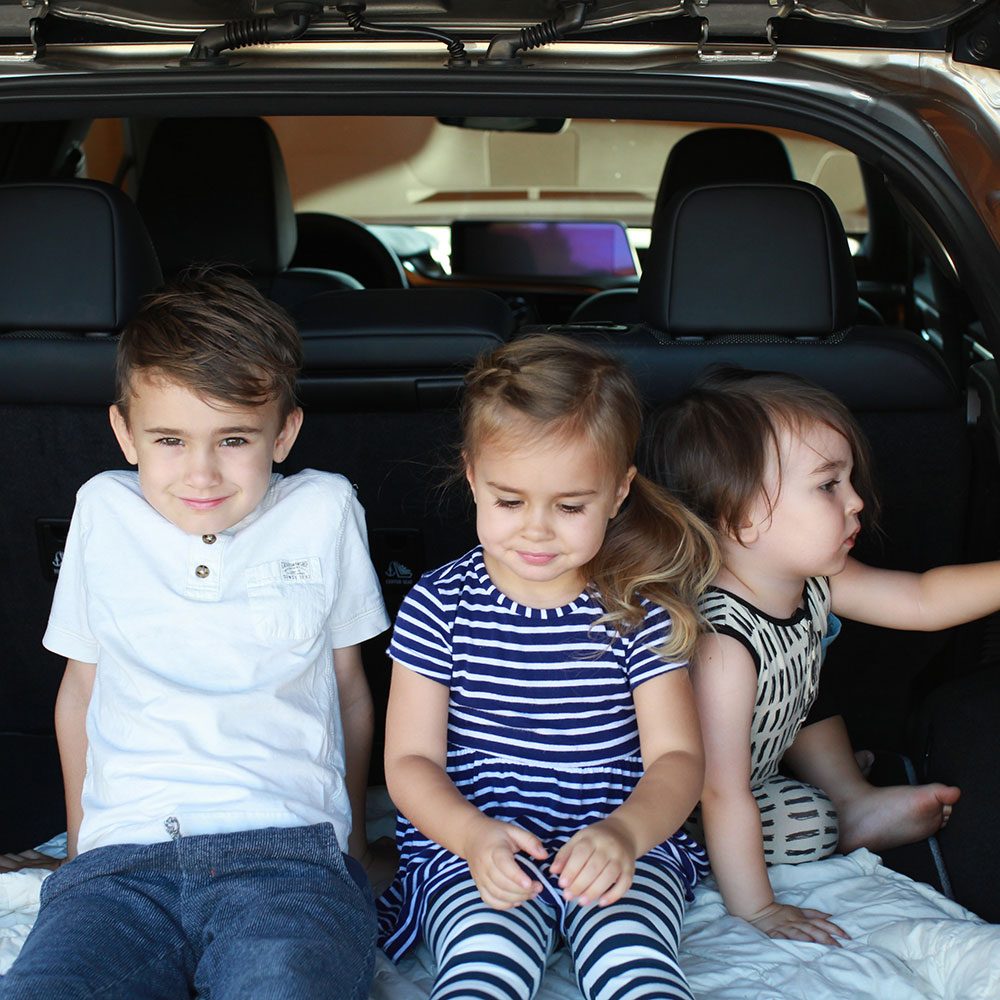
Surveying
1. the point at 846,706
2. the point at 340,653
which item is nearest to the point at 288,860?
the point at 340,653

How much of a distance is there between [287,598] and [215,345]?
34 centimetres

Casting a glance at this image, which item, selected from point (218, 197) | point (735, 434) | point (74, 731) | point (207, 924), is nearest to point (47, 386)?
point (74, 731)

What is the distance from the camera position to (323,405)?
1.81 m

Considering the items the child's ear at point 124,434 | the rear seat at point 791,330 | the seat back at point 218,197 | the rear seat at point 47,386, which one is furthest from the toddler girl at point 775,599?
the seat back at point 218,197

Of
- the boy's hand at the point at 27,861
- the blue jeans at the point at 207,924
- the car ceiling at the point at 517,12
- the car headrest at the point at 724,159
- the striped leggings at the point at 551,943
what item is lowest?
the boy's hand at the point at 27,861

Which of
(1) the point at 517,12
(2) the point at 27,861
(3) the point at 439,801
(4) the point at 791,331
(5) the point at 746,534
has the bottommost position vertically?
(2) the point at 27,861

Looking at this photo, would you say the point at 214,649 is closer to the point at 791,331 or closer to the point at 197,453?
the point at 197,453

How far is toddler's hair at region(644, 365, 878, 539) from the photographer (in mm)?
1602

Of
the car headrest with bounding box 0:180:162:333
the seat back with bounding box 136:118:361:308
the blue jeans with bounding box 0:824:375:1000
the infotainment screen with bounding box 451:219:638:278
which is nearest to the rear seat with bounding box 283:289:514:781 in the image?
the car headrest with bounding box 0:180:162:333

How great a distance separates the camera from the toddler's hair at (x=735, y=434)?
160 cm

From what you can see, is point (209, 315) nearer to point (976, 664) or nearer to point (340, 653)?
point (340, 653)

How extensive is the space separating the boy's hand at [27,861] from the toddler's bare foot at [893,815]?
1148 mm

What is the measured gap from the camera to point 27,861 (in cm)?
173

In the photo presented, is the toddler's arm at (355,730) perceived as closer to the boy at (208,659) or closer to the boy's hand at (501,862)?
the boy at (208,659)
